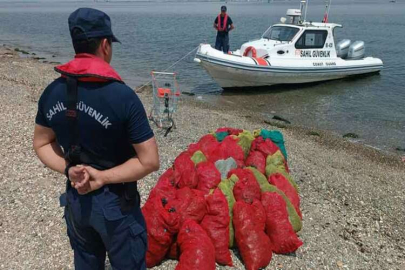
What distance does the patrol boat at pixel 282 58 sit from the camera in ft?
42.1

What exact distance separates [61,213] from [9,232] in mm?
592

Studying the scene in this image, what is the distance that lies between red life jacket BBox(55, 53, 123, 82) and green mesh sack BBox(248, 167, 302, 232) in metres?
2.98

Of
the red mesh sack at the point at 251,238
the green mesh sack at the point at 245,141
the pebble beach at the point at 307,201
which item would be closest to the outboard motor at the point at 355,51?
the pebble beach at the point at 307,201

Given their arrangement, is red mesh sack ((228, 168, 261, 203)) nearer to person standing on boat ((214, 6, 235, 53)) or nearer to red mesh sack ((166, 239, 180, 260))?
red mesh sack ((166, 239, 180, 260))

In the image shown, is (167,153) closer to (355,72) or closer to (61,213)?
(61,213)

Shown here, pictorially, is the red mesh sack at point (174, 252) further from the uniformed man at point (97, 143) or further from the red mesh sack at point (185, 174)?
the uniformed man at point (97, 143)

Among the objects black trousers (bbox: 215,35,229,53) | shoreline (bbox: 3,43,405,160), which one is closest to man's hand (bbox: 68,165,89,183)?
shoreline (bbox: 3,43,405,160)

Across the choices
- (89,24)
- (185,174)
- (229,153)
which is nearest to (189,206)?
(185,174)

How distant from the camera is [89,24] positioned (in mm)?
1907

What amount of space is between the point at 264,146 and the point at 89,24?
3968mm

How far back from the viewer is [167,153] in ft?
21.1

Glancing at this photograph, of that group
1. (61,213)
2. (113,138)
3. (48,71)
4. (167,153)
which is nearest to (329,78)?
(167,153)

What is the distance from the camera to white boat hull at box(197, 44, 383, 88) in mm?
12703

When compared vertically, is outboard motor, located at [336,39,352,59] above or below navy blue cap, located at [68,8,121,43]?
below
